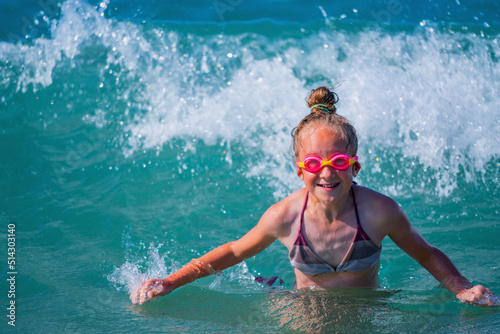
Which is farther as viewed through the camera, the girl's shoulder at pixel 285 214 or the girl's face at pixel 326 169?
the girl's shoulder at pixel 285 214

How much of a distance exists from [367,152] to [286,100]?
3.68ft

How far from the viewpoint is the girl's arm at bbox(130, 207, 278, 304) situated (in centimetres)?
282

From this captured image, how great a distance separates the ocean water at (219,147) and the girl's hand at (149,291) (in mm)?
150

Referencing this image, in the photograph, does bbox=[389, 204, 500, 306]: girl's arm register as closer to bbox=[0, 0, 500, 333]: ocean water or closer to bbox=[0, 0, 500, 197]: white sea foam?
bbox=[0, 0, 500, 333]: ocean water

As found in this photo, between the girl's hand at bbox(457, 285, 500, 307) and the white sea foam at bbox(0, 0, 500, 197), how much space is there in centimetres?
256

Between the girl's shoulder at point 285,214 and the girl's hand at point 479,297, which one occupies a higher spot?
the girl's shoulder at point 285,214

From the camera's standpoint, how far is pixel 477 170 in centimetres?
522

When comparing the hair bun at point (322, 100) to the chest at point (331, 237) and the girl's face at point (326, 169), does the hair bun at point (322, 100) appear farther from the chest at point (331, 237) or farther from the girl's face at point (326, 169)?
the chest at point (331, 237)

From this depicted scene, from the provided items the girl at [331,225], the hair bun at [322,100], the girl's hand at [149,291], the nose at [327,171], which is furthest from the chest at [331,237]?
the girl's hand at [149,291]

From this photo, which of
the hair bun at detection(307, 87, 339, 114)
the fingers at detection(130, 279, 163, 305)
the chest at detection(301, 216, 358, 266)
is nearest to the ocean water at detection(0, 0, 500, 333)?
the fingers at detection(130, 279, 163, 305)

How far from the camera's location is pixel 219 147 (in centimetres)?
565

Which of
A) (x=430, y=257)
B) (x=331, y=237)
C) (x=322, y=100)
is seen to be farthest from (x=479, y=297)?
(x=322, y=100)

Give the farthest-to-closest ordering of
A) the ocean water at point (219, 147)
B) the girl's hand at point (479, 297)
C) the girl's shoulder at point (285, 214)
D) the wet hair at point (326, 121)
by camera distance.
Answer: the ocean water at point (219, 147)
the girl's shoulder at point (285, 214)
the wet hair at point (326, 121)
the girl's hand at point (479, 297)

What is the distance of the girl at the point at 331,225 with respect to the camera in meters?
2.67
